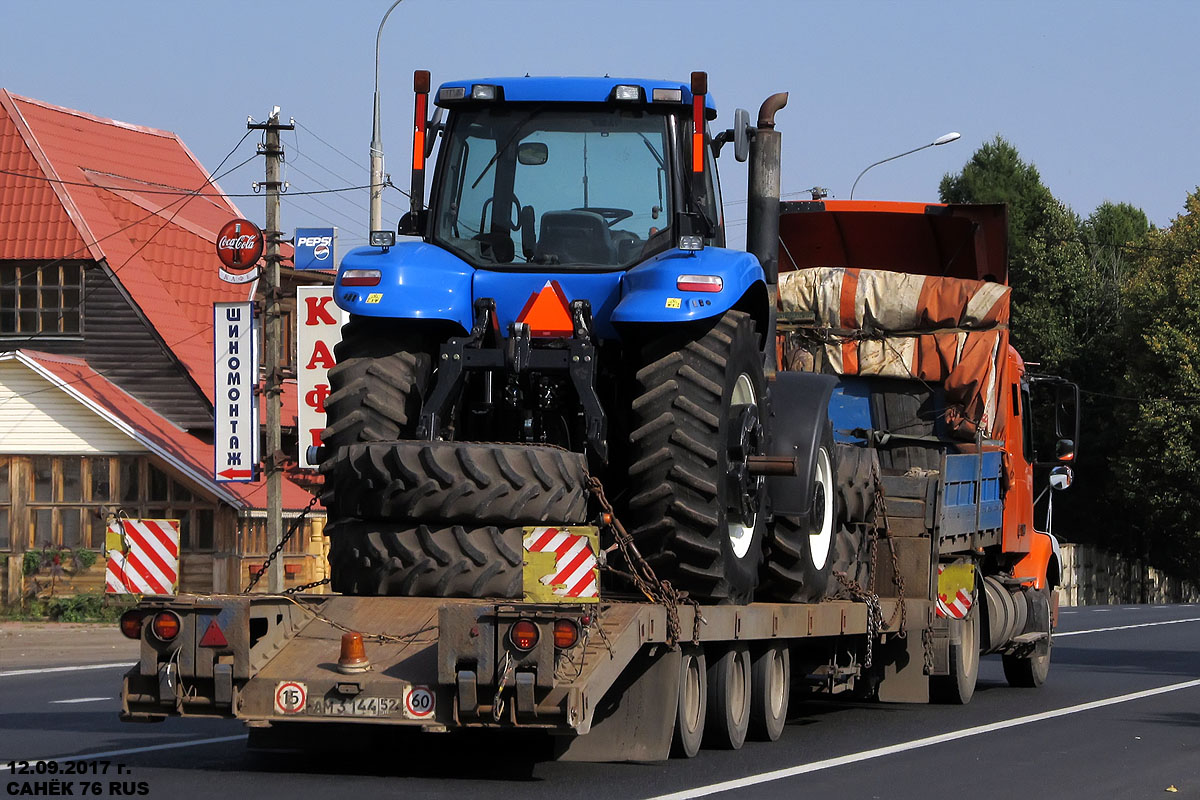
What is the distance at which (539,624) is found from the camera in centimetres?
937

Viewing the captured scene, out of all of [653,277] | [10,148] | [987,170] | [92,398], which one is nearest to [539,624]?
[653,277]

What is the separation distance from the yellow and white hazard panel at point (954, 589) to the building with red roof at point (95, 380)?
19516mm

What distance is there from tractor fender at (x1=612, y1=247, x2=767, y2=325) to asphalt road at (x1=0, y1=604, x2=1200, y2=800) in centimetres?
254

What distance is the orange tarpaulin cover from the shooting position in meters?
17.4

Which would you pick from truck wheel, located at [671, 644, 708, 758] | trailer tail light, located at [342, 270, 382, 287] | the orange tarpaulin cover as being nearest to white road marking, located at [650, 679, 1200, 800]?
truck wheel, located at [671, 644, 708, 758]

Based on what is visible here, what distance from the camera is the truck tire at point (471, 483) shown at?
10.1 m

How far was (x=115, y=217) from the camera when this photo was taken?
36281 millimetres

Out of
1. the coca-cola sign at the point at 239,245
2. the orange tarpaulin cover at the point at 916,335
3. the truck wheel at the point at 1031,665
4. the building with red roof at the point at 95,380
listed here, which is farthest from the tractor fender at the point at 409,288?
the building with red roof at the point at 95,380

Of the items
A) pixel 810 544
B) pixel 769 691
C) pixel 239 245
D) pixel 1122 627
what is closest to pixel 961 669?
pixel 810 544

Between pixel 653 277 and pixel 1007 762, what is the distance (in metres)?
4.00

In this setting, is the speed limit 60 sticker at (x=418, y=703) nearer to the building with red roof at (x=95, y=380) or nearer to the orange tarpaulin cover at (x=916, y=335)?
the orange tarpaulin cover at (x=916, y=335)

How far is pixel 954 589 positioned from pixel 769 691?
158 inches

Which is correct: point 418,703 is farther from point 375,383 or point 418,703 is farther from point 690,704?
point 690,704

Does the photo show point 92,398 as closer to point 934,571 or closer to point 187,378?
point 187,378
